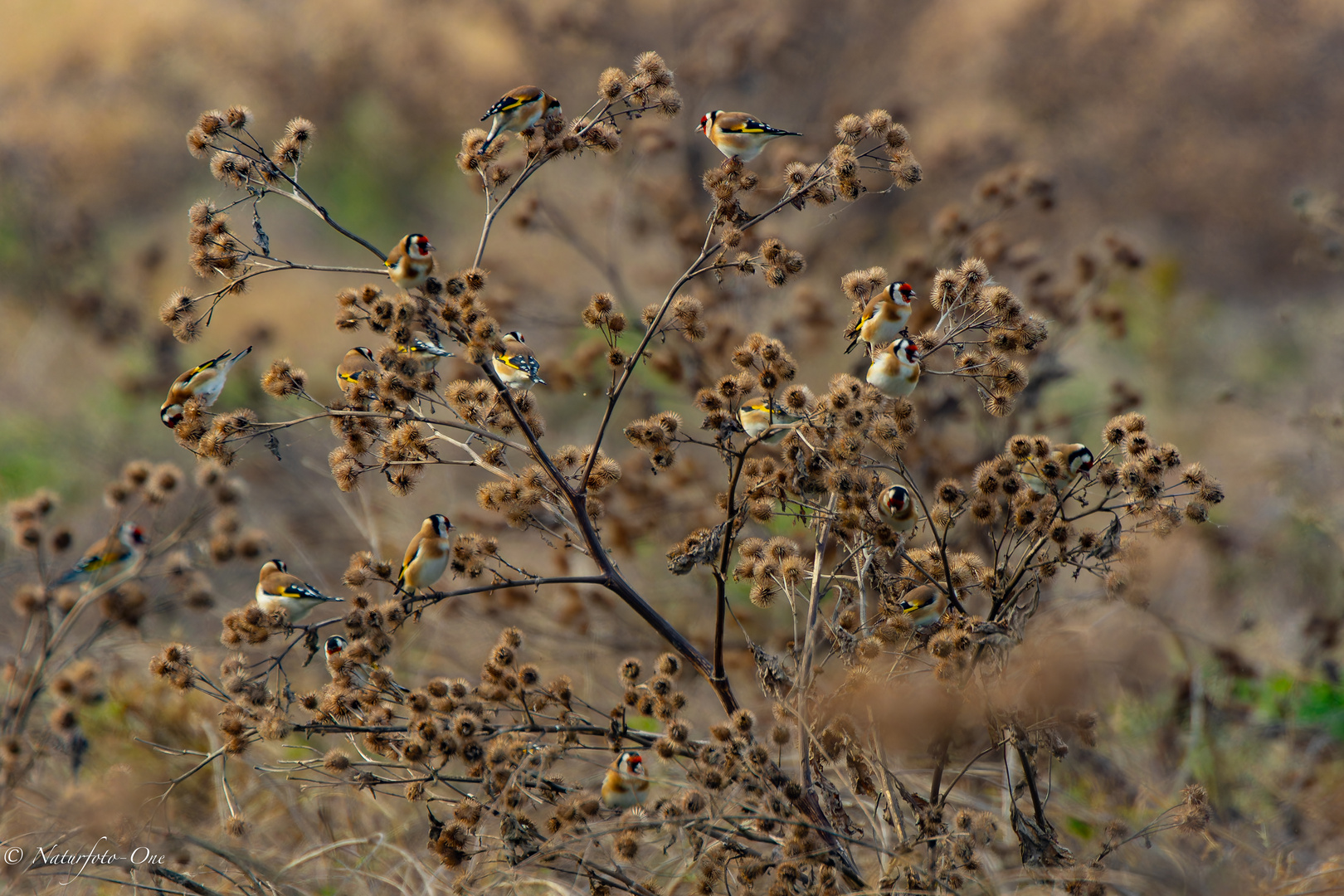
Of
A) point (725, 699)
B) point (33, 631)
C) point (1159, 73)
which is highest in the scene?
point (1159, 73)

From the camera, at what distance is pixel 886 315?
292cm

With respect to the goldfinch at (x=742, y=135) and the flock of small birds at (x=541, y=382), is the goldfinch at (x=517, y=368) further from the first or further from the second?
the goldfinch at (x=742, y=135)

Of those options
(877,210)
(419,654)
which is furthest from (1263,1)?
(419,654)

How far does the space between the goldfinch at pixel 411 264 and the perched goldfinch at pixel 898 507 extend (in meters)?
1.33

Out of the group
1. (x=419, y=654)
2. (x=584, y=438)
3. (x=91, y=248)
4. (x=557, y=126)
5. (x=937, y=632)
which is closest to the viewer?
(x=937, y=632)

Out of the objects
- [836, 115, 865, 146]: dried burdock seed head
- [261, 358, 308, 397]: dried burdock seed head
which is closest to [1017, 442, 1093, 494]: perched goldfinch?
[836, 115, 865, 146]: dried burdock seed head

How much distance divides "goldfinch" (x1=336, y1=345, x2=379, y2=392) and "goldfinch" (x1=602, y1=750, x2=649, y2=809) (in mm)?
1246

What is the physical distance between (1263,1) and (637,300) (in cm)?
1059

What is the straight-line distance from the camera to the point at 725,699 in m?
2.77

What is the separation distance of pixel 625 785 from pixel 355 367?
4.78 ft

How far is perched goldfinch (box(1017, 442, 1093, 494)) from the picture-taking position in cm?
270

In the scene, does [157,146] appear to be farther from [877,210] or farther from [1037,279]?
[1037,279]

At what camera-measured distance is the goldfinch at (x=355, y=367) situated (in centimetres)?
277

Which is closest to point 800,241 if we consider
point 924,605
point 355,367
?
point 355,367
